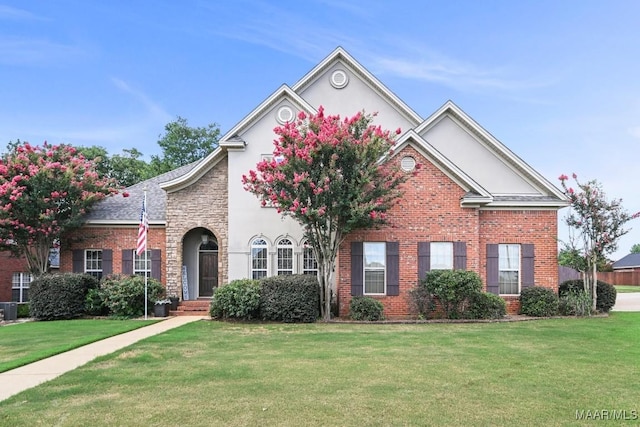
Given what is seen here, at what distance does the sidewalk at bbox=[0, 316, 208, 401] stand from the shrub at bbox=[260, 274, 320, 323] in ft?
10.6

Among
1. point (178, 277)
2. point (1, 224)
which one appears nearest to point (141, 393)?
point (178, 277)

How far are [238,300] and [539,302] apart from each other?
991 cm

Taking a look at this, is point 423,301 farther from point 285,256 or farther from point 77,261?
point 77,261

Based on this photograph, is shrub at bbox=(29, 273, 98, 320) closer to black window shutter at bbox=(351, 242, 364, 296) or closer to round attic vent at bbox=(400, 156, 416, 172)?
black window shutter at bbox=(351, 242, 364, 296)

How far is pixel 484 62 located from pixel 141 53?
43.7 feet

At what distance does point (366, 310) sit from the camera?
594 inches

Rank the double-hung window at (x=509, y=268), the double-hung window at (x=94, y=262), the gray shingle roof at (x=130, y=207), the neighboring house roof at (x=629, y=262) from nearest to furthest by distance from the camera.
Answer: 1. the double-hung window at (x=509, y=268)
2. the gray shingle roof at (x=130, y=207)
3. the double-hung window at (x=94, y=262)
4. the neighboring house roof at (x=629, y=262)

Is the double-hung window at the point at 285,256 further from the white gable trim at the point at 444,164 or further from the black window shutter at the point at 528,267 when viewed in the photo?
the black window shutter at the point at 528,267

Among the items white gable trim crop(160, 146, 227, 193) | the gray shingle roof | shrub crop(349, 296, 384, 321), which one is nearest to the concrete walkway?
shrub crop(349, 296, 384, 321)

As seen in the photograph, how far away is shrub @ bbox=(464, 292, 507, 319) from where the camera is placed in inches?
601

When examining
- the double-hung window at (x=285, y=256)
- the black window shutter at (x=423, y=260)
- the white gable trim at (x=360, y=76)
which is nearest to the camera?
the black window shutter at (x=423, y=260)

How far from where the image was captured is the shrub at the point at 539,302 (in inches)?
Result: 634

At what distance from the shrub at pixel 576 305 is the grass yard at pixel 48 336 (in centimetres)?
1372

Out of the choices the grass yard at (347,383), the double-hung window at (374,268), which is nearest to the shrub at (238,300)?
the grass yard at (347,383)
